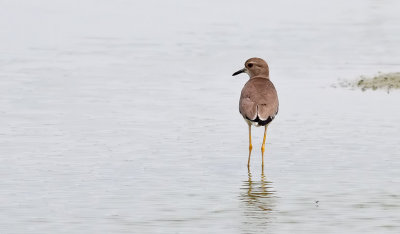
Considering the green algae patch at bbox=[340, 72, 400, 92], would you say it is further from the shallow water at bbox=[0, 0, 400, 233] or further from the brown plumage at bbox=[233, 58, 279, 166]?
the brown plumage at bbox=[233, 58, 279, 166]

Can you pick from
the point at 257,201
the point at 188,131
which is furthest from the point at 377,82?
the point at 257,201

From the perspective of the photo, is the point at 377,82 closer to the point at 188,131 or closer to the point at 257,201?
the point at 188,131

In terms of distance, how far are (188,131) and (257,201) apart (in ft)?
14.4

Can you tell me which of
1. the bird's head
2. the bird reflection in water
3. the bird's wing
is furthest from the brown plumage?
the bird reflection in water

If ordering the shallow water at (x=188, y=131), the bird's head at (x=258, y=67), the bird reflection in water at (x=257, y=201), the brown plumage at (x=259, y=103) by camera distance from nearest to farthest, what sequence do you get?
the bird reflection in water at (x=257, y=201) → the shallow water at (x=188, y=131) → the brown plumage at (x=259, y=103) → the bird's head at (x=258, y=67)

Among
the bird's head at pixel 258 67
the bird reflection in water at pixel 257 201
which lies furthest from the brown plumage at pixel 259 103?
the bird reflection in water at pixel 257 201

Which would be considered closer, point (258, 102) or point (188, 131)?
point (258, 102)

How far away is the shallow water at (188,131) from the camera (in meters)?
11.3

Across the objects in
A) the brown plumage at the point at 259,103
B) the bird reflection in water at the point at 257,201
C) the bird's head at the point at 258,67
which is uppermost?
the bird's head at the point at 258,67

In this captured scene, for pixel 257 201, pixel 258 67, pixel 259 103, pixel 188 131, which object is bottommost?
pixel 257 201

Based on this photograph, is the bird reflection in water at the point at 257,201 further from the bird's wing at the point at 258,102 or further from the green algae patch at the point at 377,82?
the green algae patch at the point at 377,82

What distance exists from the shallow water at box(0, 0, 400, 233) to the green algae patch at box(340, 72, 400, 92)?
48cm

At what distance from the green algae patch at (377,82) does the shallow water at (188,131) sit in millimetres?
484

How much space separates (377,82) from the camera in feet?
69.5
